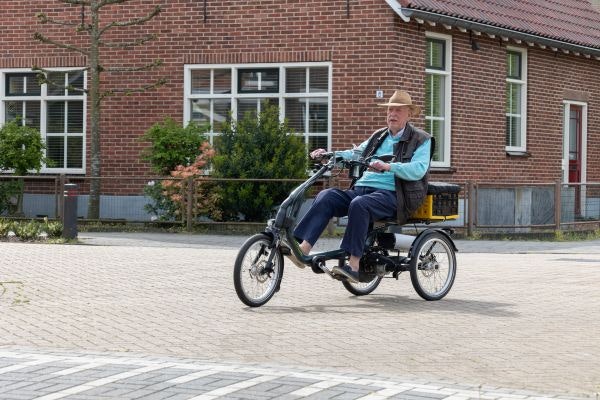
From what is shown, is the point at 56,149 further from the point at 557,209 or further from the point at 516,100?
the point at 557,209

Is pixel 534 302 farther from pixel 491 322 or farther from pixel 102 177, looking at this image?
pixel 102 177

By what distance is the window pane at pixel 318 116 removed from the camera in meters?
23.0

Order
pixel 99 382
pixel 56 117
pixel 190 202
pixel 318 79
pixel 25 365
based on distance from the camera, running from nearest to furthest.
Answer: pixel 99 382 < pixel 25 365 < pixel 190 202 < pixel 318 79 < pixel 56 117

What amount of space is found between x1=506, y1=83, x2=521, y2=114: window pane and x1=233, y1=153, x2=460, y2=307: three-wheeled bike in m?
13.8

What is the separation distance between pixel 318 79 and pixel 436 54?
7.28 ft

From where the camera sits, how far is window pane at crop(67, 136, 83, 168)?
24953 mm

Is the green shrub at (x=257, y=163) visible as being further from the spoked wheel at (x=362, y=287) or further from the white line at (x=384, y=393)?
the white line at (x=384, y=393)

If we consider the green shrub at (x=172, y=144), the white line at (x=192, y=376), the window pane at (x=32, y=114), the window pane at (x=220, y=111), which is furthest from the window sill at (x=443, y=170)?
the white line at (x=192, y=376)

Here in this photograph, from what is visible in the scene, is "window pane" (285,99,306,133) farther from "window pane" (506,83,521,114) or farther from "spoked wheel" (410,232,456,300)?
"spoked wheel" (410,232,456,300)

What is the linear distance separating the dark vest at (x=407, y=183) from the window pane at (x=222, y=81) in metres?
12.2

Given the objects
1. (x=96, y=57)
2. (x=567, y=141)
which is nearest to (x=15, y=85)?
(x=96, y=57)

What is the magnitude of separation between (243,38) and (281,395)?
1712 cm

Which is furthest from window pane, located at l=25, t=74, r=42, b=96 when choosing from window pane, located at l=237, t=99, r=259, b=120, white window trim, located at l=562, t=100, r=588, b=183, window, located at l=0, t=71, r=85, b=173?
white window trim, located at l=562, t=100, r=588, b=183

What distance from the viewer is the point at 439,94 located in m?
23.7
